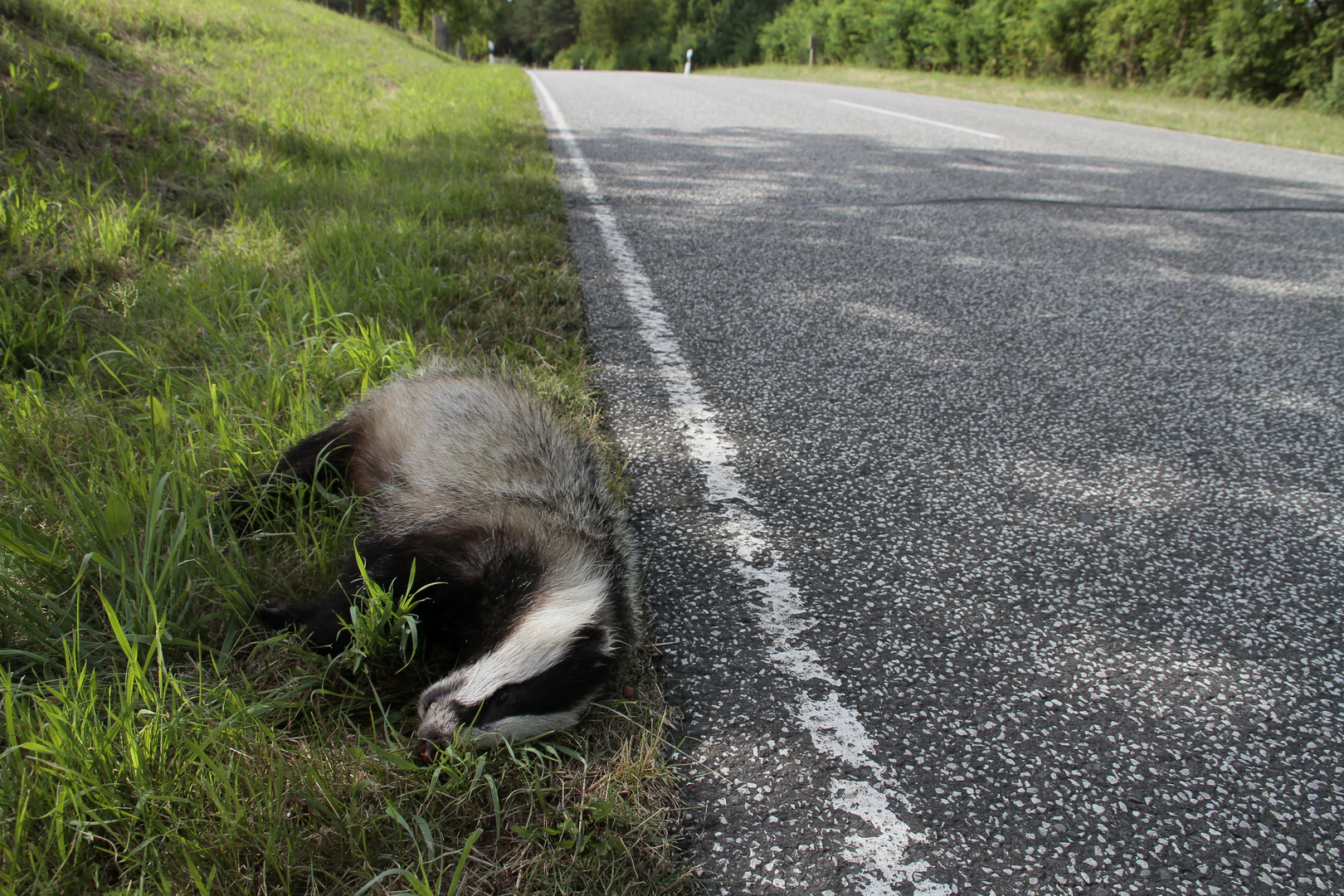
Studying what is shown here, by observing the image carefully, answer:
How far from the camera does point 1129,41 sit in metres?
18.3

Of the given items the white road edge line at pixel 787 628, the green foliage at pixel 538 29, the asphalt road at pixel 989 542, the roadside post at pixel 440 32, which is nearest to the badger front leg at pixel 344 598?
the asphalt road at pixel 989 542

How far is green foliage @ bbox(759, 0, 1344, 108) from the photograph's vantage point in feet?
48.7

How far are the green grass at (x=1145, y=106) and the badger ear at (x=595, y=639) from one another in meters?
11.7

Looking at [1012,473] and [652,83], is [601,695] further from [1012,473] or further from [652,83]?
[652,83]

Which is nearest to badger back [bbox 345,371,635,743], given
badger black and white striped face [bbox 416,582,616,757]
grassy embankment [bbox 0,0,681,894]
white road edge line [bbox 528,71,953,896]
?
badger black and white striped face [bbox 416,582,616,757]

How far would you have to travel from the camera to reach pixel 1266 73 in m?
15.3

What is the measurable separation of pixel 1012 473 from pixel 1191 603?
0.69 metres

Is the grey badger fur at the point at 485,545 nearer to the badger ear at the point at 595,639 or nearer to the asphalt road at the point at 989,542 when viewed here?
the badger ear at the point at 595,639

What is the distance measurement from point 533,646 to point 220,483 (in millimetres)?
1222

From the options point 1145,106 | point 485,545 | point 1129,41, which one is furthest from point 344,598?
point 1129,41

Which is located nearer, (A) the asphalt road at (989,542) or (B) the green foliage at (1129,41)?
(A) the asphalt road at (989,542)

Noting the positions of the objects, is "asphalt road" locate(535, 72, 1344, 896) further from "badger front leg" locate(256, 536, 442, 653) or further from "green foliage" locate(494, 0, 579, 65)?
"green foliage" locate(494, 0, 579, 65)

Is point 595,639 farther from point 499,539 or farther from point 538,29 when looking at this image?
point 538,29

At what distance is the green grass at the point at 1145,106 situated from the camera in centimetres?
1096
